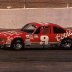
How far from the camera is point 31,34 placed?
21.5m

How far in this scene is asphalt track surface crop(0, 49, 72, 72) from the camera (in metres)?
15.0

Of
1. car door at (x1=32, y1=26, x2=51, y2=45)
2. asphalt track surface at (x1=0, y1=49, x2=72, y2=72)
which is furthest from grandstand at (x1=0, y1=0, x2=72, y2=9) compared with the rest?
asphalt track surface at (x1=0, y1=49, x2=72, y2=72)

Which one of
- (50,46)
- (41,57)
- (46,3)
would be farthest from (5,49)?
(46,3)

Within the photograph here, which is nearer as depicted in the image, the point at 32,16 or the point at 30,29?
the point at 30,29

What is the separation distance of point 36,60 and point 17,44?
4.05m

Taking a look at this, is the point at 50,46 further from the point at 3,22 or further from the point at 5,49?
the point at 3,22

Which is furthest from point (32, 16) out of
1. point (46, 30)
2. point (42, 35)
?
point (42, 35)

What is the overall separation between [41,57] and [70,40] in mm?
4204

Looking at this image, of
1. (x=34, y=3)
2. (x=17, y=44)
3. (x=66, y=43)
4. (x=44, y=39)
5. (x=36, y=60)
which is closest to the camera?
(x=36, y=60)

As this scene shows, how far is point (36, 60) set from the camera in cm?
1748

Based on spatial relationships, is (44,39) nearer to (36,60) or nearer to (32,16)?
(36,60)

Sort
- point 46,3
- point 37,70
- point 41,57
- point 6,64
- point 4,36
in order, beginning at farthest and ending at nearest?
point 46,3 < point 4,36 < point 41,57 < point 6,64 < point 37,70

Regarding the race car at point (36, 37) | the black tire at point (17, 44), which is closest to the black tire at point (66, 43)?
the race car at point (36, 37)

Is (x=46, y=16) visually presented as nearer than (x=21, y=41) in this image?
No
